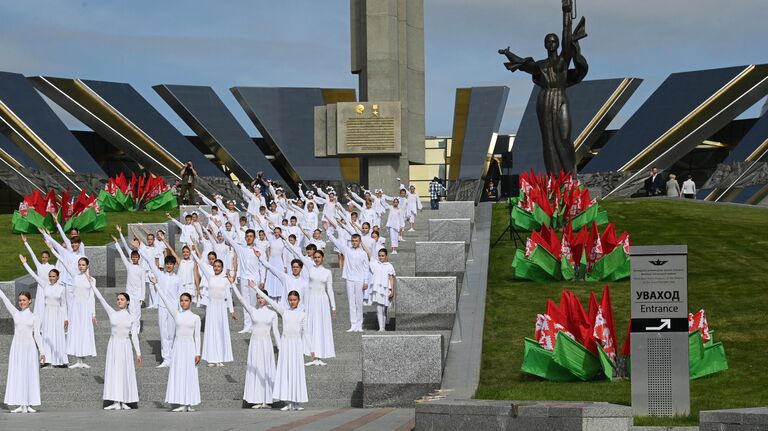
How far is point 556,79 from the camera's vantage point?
85.3 feet

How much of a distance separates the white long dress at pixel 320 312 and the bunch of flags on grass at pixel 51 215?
10.9 m

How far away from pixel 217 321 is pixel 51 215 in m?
11.7

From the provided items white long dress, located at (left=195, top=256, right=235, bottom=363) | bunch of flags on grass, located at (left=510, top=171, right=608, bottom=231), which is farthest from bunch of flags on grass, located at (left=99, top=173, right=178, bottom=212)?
white long dress, located at (left=195, top=256, right=235, bottom=363)

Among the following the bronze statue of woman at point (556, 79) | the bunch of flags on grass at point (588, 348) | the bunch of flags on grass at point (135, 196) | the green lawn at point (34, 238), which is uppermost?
the bronze statue of woman at point (556, 79)

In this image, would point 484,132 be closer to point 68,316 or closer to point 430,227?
point 430,227

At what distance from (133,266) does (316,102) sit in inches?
1074

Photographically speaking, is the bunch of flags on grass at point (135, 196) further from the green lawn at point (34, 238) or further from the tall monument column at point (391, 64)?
the tall monument column at point (391, 64)

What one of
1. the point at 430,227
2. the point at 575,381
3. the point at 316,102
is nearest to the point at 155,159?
the point at 316,102

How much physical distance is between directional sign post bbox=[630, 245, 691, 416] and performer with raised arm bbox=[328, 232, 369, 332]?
697 centimetres

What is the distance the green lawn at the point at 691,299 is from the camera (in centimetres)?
1213

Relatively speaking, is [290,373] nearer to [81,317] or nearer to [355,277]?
[81,317]

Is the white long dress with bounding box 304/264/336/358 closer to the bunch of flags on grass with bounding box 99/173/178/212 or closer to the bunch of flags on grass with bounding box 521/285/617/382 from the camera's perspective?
the bunch of flags on grass with bounding box 521/285/617/382

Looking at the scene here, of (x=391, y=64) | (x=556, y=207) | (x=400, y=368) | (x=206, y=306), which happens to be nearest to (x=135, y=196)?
(x=391, y=64)

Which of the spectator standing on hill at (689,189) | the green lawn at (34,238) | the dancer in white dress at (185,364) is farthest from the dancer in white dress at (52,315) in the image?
the spectator standing on hill at (689,189)
